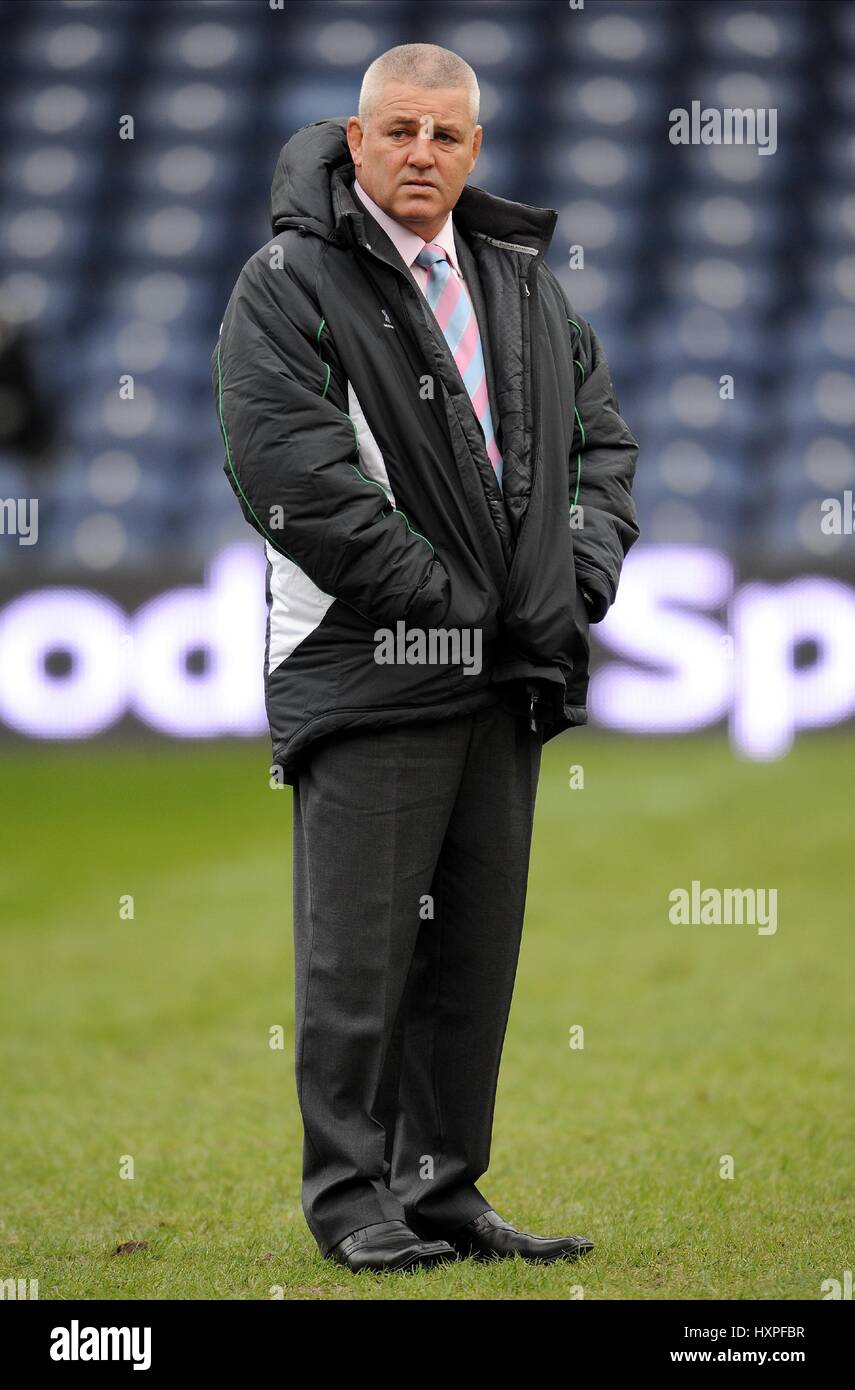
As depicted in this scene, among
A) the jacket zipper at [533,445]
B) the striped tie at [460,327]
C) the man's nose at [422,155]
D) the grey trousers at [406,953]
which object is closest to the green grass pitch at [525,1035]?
the grey trousers at [406,953]

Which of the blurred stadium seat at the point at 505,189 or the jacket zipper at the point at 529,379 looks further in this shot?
the blurred stadium seat at the point at 505,189

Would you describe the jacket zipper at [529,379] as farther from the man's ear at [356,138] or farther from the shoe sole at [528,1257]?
the shoe sole at [528,1257]

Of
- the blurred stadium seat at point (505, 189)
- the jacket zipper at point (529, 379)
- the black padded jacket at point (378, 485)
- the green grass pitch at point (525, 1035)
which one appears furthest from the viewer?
the blurred stadium seat at point (505, 189)

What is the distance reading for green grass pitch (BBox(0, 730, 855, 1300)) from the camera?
150 inches

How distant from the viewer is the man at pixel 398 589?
3383mm

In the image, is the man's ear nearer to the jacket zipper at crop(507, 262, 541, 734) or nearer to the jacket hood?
the jacket hood

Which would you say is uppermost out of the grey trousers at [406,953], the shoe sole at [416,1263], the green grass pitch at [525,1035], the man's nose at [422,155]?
the man's nose at [422,155]

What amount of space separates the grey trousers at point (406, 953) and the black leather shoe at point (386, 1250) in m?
0.02

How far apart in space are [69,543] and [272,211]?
739 inches

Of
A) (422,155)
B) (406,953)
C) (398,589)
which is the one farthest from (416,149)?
(406,953)

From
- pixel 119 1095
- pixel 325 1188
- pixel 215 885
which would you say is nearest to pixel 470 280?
pixel 325 1188

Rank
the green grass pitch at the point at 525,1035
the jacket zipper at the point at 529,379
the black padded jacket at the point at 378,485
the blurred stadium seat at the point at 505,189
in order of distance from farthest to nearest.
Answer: the blurred stadium seat at the point at 505,189 < the green grass pitch at the point at 525,1035 < the jacket zipper at the point at 529,379 < the black padded jacket at the point at 378,485

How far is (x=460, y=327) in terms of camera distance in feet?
11.7
